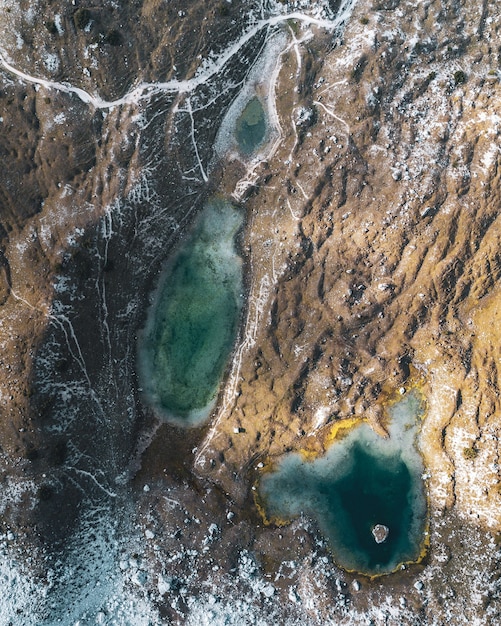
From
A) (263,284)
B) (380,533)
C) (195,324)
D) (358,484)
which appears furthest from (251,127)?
(380,533)

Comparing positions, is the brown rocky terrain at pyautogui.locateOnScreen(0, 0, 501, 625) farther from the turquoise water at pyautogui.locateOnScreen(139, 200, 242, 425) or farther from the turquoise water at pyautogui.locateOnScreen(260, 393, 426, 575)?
the turquoise water at pyautogui.locateOnScreen(139, 200, 242, 425)

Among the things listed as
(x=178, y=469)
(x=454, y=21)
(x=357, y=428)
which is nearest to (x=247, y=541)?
(x=178, y=469)

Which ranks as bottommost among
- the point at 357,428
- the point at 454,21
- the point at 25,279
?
the point at 357,428

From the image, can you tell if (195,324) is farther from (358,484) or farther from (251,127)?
(358,484)

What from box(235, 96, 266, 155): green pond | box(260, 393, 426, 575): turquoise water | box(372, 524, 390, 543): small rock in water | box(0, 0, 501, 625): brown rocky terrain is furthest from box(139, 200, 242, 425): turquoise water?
box(372, 524, 390, 543): small rock in water

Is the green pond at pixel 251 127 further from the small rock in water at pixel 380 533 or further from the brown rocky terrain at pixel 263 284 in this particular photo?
the small rock in water at pixel 380 533

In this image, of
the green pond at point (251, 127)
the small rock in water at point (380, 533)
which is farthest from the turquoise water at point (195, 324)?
the small rock in water at point (380, 533)

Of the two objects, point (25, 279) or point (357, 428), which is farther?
point (357, 428)

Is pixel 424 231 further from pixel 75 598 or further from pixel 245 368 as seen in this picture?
pixel 75 598
